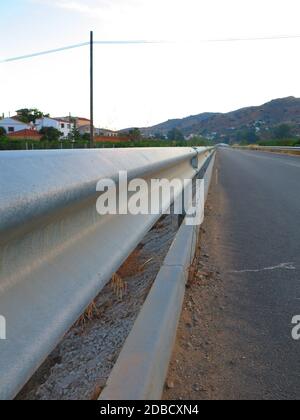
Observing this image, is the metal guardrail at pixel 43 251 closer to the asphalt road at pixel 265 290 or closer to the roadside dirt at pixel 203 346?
the roadside dirt at pixel 203 346

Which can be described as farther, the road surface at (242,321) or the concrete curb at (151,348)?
the road surface at (242,321)

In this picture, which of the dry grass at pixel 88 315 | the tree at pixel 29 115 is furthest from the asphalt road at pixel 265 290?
the tree at pixel 29 115

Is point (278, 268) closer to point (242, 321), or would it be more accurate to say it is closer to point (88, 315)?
point (242, 321)

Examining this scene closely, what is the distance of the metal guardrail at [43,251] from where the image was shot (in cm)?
111

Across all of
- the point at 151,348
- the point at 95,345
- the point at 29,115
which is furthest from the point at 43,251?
the point at 29,115

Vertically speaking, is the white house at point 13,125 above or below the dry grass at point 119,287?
above

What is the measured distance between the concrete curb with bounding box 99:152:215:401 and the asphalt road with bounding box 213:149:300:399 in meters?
0.48

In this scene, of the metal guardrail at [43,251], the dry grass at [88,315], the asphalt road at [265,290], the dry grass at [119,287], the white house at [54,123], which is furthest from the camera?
the white house at [54,123]

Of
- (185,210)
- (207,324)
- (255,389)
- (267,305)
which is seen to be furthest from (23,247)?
(185,210)

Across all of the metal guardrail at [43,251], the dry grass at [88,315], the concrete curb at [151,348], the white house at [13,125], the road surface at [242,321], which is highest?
the white house at [13,125]

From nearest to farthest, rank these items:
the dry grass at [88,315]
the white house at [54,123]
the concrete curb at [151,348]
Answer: the concrete curb at [151,348] < the dry grass at [88,315] < the white house at [54,123]

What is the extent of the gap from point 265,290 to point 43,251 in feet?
9.14

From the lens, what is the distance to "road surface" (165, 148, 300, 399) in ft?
7.48
